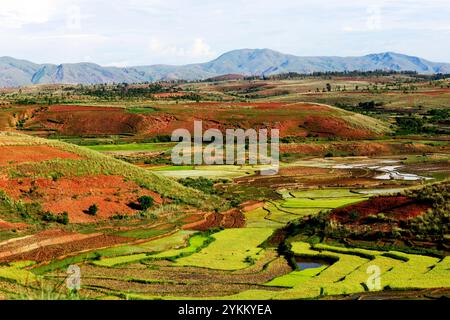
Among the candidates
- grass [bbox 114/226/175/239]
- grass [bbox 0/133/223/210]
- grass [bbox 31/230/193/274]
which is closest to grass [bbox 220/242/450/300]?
grass [bbox 31/230/193/274]

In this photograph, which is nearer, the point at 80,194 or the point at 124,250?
the point at 124,250

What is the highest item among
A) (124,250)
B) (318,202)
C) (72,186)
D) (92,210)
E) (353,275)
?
(72,186)

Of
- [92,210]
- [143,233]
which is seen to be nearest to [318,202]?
[143,233]

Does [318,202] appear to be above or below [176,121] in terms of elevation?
below

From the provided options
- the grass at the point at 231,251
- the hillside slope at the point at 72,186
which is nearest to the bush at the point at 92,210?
the hillside slope at the point at 72,186

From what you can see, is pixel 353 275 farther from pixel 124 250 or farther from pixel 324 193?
pixel 324 193
